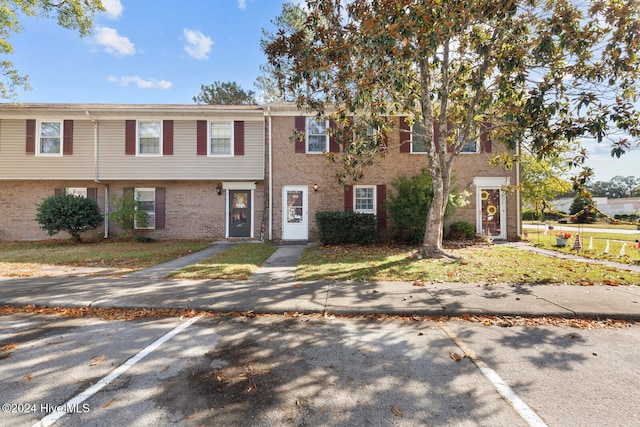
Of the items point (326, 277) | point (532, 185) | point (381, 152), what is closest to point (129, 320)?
point (326, 277)

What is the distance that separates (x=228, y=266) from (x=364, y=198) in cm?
725

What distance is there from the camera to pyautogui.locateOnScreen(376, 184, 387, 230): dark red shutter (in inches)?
492

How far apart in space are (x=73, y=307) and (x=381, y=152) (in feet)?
27.9

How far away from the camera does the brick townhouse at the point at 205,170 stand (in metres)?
12.5

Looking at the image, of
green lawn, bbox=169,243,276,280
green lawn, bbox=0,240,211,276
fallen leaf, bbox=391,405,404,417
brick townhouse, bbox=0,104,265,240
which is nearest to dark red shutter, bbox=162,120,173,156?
brick townhouse, bbox=0,104,265,240

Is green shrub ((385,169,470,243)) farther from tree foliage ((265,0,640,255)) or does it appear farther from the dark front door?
the dark front door

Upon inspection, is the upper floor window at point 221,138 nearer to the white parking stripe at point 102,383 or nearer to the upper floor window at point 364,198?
the upper floor window at point 364,198

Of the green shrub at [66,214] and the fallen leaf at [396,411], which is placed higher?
the green shrub at [66,214]

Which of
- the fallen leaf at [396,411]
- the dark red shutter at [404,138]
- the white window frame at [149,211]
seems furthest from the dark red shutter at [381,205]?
the fallen leaf at [396,411]

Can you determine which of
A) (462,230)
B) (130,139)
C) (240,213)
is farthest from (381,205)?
(130,139)

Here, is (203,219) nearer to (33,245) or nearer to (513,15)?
(33,245)

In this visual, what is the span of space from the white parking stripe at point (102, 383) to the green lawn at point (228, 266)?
8.80 ft

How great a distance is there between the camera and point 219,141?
12883mm

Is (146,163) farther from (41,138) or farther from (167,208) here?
(41,138)
